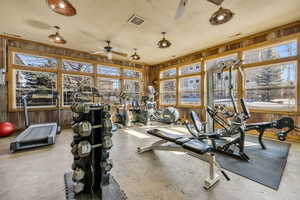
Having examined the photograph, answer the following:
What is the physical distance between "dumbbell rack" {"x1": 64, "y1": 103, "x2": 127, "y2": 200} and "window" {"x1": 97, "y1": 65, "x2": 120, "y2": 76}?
17.5 feet

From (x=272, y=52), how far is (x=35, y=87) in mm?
8620

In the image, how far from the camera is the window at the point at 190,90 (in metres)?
6.12

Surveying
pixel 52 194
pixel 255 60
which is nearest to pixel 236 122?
pixel 255 60

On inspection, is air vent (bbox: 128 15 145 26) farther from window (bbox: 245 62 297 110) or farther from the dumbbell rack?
window (bbox: 245 62 297 110)

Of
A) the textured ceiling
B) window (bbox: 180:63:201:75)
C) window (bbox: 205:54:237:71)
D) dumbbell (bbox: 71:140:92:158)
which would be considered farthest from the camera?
window (bbox: 180:63:201:75)

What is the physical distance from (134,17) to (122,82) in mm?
4157

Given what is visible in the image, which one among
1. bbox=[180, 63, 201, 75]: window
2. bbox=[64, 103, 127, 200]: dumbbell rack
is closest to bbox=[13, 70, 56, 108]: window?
bbox=[64, 103, 127, 200]: dumbbell rack

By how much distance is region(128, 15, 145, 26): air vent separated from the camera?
131 inches

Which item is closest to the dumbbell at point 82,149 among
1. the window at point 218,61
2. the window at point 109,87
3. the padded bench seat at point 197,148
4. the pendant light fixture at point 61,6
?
the padded bench seat at point 197,148

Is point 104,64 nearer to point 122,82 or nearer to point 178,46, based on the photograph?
point 122,82

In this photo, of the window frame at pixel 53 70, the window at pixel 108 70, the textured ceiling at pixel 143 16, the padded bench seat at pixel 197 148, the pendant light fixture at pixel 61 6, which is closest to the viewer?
the padded bench seat at pixel 197 148

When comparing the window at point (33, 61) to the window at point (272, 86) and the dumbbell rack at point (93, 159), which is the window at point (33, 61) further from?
the window at point (272, 86)

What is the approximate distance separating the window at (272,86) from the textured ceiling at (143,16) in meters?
1.30

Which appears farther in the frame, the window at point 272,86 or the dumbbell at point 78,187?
the window at point 272,86
